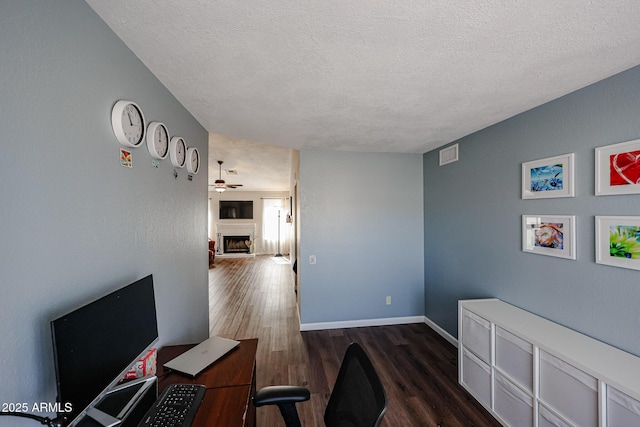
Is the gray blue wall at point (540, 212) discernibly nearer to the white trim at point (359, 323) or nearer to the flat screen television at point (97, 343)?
the white trim at point (359, 323)

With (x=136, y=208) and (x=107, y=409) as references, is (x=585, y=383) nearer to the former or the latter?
(x=107, y=409)

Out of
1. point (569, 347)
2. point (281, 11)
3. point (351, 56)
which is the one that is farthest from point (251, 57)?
point (569, 347)

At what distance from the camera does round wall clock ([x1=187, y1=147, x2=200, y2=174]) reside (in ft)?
6.76

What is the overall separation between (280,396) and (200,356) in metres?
0.54

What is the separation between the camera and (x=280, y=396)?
1.18m

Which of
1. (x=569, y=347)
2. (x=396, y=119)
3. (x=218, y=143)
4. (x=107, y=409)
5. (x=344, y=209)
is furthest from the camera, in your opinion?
(x=218, y=143)

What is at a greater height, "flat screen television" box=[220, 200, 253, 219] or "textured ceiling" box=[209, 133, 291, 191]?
"textured ceiling" box=[209, 133, 291, 191]

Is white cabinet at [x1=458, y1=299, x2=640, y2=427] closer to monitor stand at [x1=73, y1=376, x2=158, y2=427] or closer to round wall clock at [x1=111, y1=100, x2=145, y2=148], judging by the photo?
monitor stand at [x1=73, y1=376, x2=158, y2=427]

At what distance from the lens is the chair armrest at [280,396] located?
1.16m

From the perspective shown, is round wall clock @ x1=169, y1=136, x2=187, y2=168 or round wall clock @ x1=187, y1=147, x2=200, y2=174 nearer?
round wall clock @ x1=169, y1=136, x2=187, y2=168

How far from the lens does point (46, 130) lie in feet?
2.83

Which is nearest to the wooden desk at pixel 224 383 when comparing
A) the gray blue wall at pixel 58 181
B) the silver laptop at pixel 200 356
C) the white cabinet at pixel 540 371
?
the silver laptop at pixel 200 356

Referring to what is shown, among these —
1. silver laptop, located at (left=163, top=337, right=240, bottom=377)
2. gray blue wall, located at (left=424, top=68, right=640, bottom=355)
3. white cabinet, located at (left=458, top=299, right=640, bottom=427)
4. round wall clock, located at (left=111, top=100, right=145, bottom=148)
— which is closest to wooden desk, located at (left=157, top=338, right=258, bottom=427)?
silver laptop, located at (left=163, top=337, right=240, bottom=377)

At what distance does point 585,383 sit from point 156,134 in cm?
288
